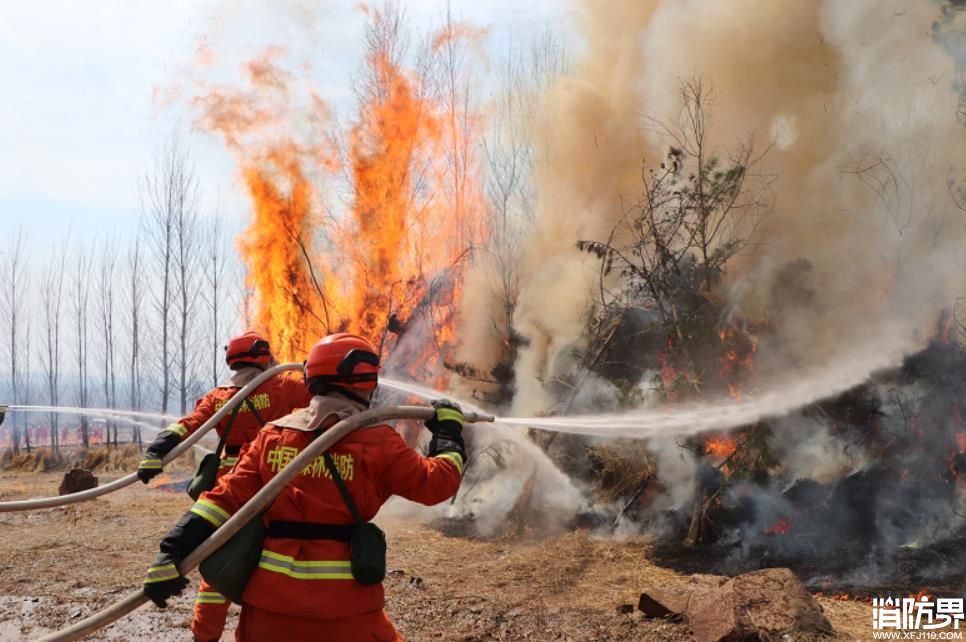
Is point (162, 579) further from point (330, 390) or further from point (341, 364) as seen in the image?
point (341, 364)

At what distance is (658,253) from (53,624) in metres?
7.59

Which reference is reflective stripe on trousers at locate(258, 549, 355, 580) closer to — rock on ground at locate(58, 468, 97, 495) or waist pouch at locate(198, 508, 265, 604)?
waist pouch at locate(198, 508, 265, 604)

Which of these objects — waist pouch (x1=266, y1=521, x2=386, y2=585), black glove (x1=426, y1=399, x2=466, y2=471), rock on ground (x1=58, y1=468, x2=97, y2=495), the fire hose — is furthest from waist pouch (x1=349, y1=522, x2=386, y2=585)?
rock on ground (x1=58, y1=468, x2=97, y2=495)

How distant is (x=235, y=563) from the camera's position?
10.3 feet

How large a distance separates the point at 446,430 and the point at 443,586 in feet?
15.2

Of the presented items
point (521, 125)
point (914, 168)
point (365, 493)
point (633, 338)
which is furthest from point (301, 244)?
point (365, 493)

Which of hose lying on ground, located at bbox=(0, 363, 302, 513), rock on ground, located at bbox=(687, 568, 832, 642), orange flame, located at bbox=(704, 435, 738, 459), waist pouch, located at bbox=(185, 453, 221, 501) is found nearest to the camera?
rock on ground, located at bbox=(687, 568, 832, 642)

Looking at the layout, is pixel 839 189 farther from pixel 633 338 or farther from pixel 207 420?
pixel 207 420

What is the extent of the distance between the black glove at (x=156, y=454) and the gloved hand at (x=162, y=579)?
117 inches

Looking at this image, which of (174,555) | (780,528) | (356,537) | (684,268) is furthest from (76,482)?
(356,537)

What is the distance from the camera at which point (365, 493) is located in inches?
130

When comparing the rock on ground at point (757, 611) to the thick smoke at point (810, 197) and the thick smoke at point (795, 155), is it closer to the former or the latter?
the thick smoke at point (810, 197)

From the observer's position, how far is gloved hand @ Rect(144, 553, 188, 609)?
3.10m

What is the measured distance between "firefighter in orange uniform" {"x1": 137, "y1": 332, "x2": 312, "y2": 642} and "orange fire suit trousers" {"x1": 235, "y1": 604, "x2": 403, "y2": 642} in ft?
9.85
